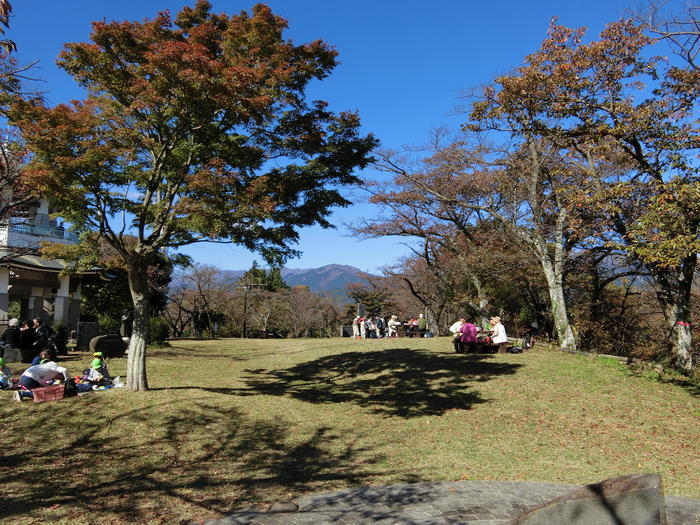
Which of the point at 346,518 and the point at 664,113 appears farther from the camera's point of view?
the point at 664,113

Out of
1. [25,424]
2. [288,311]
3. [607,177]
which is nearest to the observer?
[25,424]

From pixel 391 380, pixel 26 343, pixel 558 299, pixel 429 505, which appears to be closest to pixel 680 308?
pixel 558 299

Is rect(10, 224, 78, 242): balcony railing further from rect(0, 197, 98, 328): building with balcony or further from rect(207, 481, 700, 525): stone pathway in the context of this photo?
rect(207, 481, 700, 525): stone pathway

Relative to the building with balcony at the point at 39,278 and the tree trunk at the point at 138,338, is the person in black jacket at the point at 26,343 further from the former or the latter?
the building with balcony at the point at 39,278

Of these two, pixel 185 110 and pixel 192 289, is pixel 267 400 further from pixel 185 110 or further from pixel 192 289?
pixel 192 289

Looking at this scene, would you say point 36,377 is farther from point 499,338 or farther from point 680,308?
point 680,308

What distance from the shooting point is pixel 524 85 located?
1164 centimetres

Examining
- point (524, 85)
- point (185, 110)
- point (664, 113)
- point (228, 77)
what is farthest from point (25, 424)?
point (664, 113)

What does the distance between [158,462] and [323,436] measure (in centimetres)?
286

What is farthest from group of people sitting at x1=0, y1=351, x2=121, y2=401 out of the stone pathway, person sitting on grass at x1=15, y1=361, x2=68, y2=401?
the stone pathway

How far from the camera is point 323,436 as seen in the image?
27.1ft

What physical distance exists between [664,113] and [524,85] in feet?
10.4

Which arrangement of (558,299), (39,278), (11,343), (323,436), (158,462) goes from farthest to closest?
(39,278)
(558,299)
(11,343)
(323,436)
(158,462)

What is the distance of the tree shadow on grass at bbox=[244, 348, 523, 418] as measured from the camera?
34.7 feet
